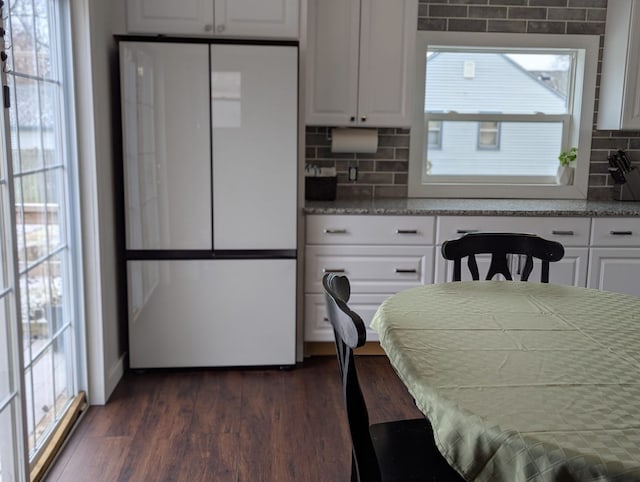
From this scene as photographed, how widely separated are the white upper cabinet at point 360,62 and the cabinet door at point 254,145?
17.2 inches

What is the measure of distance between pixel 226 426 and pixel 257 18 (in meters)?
1.96

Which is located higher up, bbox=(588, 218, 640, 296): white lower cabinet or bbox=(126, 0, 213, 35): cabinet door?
bbox=(126, 0, 213, 35): cabinet door

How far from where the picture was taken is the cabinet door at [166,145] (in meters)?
3.13

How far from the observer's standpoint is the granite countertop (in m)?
3.49

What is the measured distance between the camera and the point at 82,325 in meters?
2.93

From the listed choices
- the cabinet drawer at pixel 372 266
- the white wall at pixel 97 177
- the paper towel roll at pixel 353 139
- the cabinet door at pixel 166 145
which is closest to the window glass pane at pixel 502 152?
the paper towel roll at pixel 353 139

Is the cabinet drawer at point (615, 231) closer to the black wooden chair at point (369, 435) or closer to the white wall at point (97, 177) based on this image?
the black wooden chair at point (369, 435)

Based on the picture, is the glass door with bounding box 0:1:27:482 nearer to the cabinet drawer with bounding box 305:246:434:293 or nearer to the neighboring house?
the cabinet drawer with bounding box 305:246:434:293

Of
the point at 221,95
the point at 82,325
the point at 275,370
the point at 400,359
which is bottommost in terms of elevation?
the point at 275,370

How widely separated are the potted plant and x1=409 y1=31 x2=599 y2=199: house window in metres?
0.03

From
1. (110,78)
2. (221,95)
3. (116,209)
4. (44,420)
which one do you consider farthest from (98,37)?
(44,420)

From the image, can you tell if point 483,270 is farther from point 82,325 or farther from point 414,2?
point 82,325

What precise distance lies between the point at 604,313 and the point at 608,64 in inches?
102

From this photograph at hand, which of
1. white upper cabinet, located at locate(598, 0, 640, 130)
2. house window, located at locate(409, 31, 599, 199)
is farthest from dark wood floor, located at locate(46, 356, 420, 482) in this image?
white upper cabinet, located at locate(598, 0, 640, 130)
